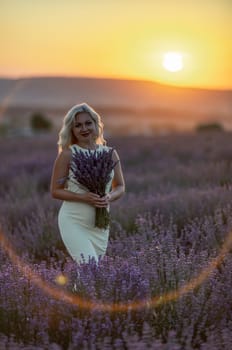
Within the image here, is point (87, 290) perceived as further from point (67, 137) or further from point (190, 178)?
point (190, 178)

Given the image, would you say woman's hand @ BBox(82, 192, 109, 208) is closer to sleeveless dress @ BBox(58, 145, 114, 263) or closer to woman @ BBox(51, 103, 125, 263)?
woman @ BBox(51, 103, 125, 263)

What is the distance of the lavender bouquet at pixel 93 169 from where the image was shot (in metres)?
4.30

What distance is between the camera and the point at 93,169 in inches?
169

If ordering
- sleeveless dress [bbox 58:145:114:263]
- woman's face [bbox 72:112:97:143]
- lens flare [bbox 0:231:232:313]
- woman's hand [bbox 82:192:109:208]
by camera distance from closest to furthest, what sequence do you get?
1. lens flare [bbox 0:231:232:313]
2. woman's hand [bbox 82:192:109:208]
3. sleeveless dress [bbox 58:145:114:263]
4. woman's face [bbox 72:112:97:143]

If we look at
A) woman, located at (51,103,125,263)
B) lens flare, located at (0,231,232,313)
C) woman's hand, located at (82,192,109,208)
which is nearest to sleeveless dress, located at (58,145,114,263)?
woman, located at (51,103,125,263)

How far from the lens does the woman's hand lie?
4414 millimetres

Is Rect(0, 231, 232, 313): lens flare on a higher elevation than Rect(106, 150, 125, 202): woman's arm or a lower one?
lower

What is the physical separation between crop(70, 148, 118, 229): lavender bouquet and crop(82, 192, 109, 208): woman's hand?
32mm

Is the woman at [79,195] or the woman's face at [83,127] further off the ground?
the woman's face at [83,127]

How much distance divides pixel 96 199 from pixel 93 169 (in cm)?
23

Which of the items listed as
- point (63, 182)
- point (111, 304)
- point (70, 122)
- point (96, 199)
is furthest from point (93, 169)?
point (111, 304)

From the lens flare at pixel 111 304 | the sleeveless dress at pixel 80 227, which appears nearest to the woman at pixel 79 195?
the sleeveless dress at pixel 80 227

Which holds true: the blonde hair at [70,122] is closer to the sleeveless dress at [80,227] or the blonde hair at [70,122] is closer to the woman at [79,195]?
the woman at [79,195]

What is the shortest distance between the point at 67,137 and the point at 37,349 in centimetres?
233
